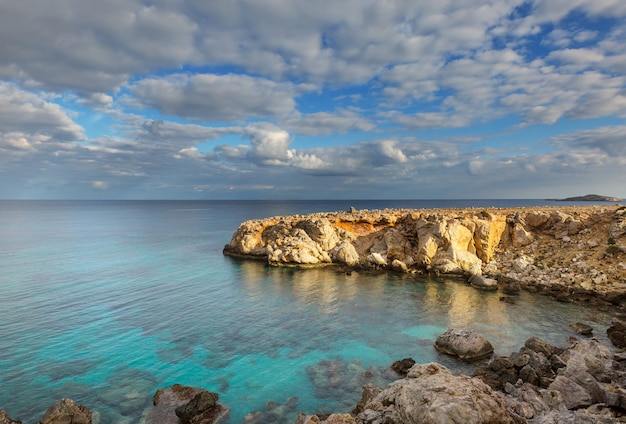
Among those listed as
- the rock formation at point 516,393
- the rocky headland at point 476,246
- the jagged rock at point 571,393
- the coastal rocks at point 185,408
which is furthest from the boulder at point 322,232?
the jagged rock at point 571,393

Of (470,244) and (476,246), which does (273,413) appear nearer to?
(470,244)

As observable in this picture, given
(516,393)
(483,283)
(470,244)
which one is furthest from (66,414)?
(470,244)

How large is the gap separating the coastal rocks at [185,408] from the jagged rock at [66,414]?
2630 millimetres

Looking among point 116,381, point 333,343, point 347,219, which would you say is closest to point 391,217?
point 347,219

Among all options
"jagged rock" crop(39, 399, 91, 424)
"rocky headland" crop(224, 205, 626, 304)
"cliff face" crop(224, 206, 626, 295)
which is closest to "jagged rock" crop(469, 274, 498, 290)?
"rocky headland" crop(224, 205, 626, 304)

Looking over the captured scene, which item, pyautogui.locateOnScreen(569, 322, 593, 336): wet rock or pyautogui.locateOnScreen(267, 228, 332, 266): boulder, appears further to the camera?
pyautogui.locateOnScreen(267, 228, 332, 266): boulder

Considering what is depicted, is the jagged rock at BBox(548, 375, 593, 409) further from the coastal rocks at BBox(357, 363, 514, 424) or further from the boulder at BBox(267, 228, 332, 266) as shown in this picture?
the boulder at BBox(267, 228, 332, 266)

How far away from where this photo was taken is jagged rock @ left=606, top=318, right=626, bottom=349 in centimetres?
2384

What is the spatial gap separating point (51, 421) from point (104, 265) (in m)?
41.9

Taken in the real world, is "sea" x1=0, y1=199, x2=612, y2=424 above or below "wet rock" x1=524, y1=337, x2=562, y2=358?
below

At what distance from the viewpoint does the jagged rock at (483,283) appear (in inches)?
1561

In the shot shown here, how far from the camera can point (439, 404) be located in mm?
9602

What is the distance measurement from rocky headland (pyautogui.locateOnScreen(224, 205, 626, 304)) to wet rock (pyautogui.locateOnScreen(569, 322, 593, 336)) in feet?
25.1

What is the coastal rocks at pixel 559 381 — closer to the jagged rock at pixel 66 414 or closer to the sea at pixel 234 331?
Answer: the sea at pixel 234 331
